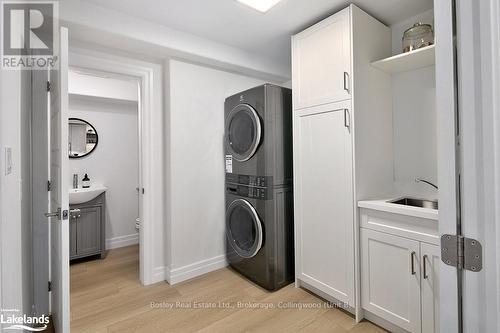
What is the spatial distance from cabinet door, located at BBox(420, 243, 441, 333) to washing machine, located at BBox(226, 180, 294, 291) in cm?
106

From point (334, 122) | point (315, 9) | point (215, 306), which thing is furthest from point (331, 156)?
point (215, 306)

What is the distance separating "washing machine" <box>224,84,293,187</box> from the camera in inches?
84.8

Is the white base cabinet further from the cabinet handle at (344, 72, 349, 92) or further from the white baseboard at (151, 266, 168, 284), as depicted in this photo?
the white baseboard at (151, 266, 168, 284)

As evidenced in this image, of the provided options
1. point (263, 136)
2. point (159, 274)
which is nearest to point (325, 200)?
point (263, 136)

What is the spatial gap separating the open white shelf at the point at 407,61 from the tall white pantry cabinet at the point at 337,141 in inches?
3.0

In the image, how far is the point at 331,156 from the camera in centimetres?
189

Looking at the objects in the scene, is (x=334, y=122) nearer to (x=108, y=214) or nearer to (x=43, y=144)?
(x=43, y=144)

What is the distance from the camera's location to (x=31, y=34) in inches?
65.3

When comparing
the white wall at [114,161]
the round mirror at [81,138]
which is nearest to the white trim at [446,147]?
the white wall at [114,161]

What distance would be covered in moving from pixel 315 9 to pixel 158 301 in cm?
264

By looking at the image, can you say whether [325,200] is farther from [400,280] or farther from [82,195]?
[82,195]

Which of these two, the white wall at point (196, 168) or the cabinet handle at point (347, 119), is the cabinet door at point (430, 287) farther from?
the white wall at point (196, 168)

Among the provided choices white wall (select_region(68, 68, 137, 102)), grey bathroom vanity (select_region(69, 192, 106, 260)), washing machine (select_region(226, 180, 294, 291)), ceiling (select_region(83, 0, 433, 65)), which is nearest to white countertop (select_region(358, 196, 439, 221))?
washing machine (select_region(226, 180, 294, 291))

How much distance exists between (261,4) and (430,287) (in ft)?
7.18
